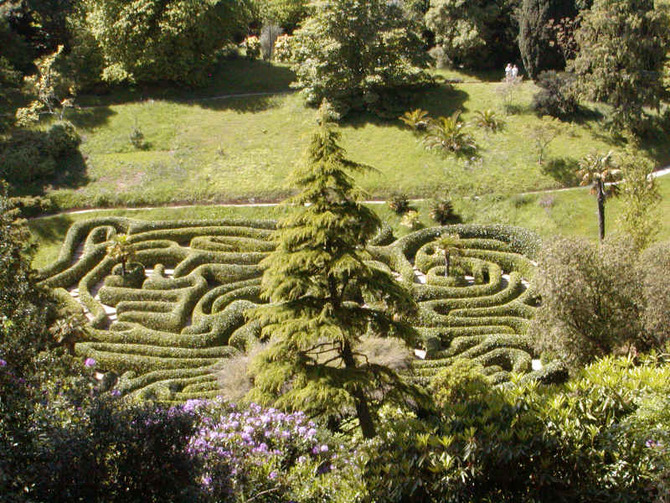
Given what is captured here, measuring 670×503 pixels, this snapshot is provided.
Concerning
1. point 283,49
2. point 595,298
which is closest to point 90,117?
point 283,49

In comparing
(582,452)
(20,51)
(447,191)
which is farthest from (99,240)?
(582,452)

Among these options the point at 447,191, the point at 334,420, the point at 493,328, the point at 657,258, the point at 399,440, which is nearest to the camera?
the point at 399,440

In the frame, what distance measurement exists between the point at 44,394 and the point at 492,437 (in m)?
8.19

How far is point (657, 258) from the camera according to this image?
73.6ft

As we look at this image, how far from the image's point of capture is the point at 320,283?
17891 millimetres

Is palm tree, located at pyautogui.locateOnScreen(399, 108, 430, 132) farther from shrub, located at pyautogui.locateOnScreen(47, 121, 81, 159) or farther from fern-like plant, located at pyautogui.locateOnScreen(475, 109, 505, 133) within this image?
shrub, located at pyautogui.locateOnScreen(47, 121, 81, 159)

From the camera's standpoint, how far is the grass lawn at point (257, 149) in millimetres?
40500

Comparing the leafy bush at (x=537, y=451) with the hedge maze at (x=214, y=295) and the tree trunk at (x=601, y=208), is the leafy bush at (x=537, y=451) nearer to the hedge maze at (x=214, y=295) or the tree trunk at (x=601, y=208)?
the hedge maze at (x=214, y=295)

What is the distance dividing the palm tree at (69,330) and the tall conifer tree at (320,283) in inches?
478

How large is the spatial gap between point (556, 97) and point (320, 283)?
31.6 m

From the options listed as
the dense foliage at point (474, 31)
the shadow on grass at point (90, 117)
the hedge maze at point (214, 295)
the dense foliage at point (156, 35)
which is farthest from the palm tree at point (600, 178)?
the shadow on grass at point (90, 117)

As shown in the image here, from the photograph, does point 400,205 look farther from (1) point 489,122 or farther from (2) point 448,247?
(1) point 489,122

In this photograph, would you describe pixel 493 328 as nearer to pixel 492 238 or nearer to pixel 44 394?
pixel 492 238

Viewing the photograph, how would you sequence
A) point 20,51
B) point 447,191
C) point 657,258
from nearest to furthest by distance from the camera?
point 657,258, point 447,191, point 20,51
